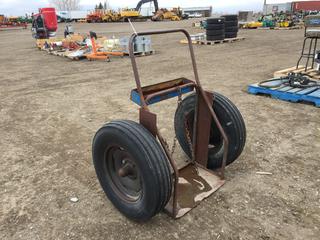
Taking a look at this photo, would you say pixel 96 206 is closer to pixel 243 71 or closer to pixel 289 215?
pixel 289 215

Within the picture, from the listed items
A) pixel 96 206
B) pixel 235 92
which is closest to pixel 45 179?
pixel 96 206

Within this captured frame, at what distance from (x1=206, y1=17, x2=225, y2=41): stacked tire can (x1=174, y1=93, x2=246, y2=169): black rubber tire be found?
976cm

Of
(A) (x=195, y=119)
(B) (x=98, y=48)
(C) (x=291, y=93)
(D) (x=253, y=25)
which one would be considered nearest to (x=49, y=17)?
(B) (x=98, y=48)

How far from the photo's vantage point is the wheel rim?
230 cm

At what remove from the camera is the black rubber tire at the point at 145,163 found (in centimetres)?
200

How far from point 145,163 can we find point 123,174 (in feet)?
1.24

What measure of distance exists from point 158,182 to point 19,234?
1184 millimetres

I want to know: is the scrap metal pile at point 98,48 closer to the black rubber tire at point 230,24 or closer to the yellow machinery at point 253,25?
the black rubber tire at point 230,24

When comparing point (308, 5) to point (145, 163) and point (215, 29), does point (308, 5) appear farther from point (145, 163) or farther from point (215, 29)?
point (145, 163)

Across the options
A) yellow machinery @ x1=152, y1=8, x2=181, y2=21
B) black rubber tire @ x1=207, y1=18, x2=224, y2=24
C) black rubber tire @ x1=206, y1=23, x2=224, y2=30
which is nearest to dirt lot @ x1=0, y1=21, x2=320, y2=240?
black rubber tire @ x1=207, y1=18, x2=224, y2=24

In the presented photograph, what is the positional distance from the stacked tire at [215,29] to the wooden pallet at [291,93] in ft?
23.7

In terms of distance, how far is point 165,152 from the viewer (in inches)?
86.7

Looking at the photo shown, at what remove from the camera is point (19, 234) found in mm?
2217

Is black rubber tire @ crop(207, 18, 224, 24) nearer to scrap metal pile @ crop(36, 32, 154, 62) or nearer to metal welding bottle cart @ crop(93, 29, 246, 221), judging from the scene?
scrap metal pile @ crop(36, 32, 154, 62)
